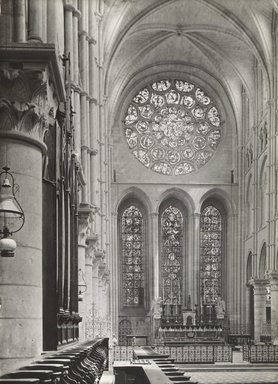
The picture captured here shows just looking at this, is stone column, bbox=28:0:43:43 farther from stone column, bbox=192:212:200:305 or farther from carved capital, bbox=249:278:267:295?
stone column, bbox=192:212:200:305

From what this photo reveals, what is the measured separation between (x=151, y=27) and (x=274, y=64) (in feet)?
26.3

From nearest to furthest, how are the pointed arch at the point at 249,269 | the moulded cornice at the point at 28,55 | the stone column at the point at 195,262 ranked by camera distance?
the moulded cornice at the point at 28,55 → the pointed arch at the point at 249,269 → the stone column at the point at 195,262

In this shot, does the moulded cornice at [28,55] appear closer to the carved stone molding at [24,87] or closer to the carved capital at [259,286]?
the carved stone molding at [24,87]

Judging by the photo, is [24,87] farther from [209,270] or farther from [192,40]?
[209,270]

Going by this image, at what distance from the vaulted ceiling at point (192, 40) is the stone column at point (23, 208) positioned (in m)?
27.4

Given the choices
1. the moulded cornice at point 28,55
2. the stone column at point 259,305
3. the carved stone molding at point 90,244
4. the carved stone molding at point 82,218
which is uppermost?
the moulded cornice at point 28,55

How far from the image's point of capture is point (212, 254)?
164ft

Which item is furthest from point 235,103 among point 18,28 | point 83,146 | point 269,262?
point 18,28

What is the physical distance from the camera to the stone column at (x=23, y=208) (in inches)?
332

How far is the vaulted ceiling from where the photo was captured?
38.7m

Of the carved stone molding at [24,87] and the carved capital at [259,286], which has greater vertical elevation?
the carved stone molding at [24,87]

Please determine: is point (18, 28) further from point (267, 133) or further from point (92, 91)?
point (267, 133)

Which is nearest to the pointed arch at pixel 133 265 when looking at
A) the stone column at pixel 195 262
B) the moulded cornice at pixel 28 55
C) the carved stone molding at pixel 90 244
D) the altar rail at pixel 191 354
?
the stone column at pixel 195 262

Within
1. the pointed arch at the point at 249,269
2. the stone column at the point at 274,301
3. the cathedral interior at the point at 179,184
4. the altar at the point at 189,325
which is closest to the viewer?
the cathedral interior at the point at 179,184
